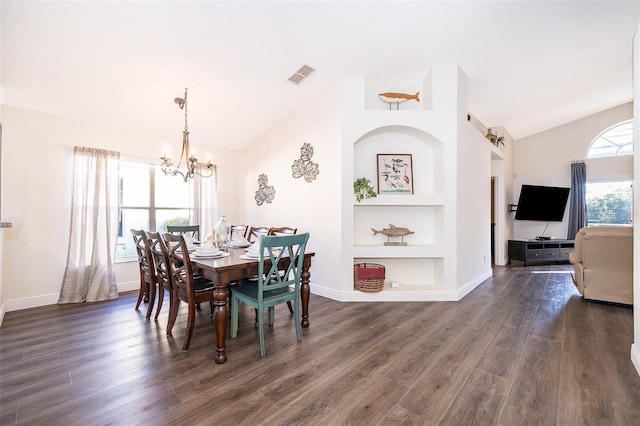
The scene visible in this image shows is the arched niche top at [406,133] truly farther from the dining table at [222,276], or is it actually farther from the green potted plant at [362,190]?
the dining table at [222,276]

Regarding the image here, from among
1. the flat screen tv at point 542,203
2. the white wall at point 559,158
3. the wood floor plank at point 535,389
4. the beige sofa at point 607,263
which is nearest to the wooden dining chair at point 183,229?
the wood floor plank at point 535,389

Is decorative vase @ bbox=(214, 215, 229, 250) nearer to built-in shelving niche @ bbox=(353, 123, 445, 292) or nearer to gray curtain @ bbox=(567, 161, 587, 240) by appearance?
built-in shelving niche @ bbox=(353, 123, 445, 292)

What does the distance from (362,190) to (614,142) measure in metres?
6.55

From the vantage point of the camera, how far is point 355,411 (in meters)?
1.55

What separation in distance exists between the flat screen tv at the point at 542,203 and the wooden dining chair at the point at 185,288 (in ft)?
22.5

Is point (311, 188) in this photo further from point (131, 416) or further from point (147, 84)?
point (131, 416)

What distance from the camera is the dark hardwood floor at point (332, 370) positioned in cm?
153

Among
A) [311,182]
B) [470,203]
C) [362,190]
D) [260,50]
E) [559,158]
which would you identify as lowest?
[470,203]

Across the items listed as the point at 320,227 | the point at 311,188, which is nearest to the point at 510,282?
the point at 320,227

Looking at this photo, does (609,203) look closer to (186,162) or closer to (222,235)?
(222,235)

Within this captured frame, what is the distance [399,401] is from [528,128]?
282 inches

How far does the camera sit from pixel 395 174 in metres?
3.78

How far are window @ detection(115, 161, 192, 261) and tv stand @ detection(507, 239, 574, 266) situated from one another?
6.73 metres

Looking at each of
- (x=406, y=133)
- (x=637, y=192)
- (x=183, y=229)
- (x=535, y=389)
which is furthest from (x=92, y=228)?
(x=637, y=192)
